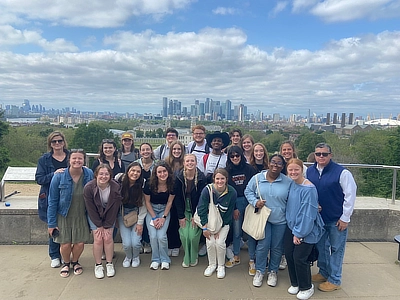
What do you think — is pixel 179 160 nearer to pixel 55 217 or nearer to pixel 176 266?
pixel 176 266

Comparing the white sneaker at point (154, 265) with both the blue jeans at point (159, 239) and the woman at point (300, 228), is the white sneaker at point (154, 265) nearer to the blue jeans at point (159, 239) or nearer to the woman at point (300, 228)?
the blue jeans at point (159, 239)

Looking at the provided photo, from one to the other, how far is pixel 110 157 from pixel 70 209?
36.4 inches

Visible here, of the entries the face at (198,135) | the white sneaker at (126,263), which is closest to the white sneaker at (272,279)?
the white sneaker at (126,263)

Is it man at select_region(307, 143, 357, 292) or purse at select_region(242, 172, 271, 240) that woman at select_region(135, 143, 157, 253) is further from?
man at select_region(307, 143, 357, 292)

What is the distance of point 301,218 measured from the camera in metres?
3.64

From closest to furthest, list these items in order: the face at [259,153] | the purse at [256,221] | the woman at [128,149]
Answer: the purse at [256,221]
the face at [259,153]
the woman at [128,149]

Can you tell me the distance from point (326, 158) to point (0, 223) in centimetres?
514

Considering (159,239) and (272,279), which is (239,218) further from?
(159,239)

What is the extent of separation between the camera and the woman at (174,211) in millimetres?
4695

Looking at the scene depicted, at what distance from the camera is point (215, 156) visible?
15.8 feet

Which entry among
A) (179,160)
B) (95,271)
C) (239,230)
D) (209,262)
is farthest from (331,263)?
(95,271)

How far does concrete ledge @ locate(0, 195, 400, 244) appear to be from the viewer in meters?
5.23

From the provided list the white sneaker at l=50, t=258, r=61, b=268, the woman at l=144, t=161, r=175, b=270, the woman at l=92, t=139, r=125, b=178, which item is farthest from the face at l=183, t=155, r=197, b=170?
the white sneaker at l=50, t=258, r=61, b=268

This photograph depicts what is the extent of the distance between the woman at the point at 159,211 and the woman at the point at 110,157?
61cm
